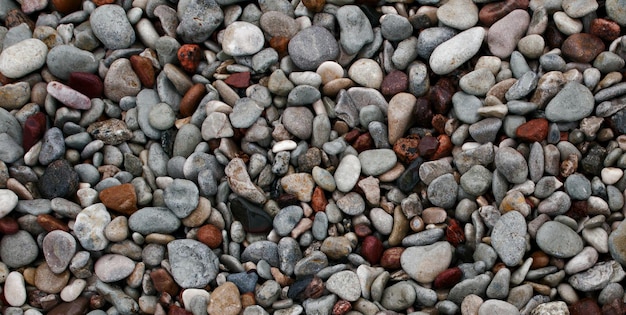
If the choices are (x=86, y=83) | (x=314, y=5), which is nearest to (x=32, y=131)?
(x=86, y=83)

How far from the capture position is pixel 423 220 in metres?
1.98

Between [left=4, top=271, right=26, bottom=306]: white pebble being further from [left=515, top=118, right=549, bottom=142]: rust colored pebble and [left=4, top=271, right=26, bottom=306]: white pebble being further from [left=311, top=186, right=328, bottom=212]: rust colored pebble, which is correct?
[left=515, top=118, right=549, bottom=142]: rust colored pebble

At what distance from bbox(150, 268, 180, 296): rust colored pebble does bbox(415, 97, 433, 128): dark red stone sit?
3.27ft

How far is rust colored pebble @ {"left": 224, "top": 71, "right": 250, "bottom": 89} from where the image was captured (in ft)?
7.20

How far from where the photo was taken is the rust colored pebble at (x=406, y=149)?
2.05 m

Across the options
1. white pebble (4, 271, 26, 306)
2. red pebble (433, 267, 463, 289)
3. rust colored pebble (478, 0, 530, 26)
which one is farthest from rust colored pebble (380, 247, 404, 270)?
white pebble (4, 271, 26, 306)

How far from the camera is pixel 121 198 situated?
2.02 meters

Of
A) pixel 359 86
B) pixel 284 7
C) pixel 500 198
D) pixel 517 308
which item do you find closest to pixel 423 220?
pixel 500 198

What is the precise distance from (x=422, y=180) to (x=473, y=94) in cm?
35

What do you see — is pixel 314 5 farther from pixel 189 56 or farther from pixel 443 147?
pixel 443 147

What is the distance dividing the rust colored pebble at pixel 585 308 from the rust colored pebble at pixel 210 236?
1119 mm

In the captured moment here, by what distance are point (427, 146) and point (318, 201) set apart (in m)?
0.42

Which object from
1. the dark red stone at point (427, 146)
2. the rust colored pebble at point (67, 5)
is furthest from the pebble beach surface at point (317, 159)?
the rust colored pebble at point (67, 5)

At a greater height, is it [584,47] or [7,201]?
[584,47]
